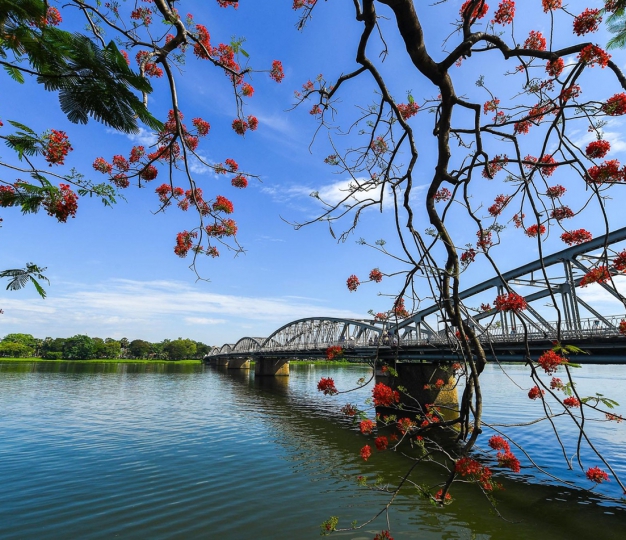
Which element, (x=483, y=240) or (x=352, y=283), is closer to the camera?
(x=483, y=240)

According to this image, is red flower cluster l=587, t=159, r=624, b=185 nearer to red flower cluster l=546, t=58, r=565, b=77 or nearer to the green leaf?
red flower cluster l=546, t=58, r=565, b=77

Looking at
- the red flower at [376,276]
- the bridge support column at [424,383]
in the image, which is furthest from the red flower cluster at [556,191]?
the bridge support column at [424,383]

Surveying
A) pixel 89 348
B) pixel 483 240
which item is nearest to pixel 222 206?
pixel 483 240

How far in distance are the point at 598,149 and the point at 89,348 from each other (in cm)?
15253

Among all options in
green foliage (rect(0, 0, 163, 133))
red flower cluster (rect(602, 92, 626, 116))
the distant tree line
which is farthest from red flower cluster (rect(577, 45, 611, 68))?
the distant tree line

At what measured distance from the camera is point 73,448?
15.7 m

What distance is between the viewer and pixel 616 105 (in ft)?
9.62

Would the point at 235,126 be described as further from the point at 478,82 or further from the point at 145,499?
the point at 145,499

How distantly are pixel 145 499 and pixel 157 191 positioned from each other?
8.89m

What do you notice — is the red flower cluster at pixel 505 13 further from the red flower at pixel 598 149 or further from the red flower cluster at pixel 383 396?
the red flower cluster at pixel 383 396

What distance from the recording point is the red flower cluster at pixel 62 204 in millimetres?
3512

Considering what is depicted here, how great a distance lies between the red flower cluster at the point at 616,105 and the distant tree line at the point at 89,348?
499 ft

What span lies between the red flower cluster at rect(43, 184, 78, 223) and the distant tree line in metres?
149

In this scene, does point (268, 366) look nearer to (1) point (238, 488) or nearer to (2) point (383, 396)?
(1) point (238, 488)
